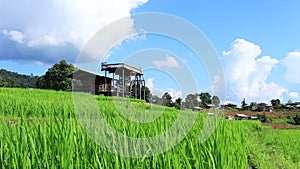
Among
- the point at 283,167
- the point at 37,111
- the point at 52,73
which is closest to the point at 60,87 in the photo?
the point at 52,73

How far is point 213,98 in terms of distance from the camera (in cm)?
415

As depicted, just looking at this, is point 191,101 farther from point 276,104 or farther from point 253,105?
point 276,104

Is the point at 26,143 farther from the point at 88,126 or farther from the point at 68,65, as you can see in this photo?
the point at 68,65

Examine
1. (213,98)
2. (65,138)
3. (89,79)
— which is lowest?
(65,138)

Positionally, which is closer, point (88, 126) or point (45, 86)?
A: point (88, 126)

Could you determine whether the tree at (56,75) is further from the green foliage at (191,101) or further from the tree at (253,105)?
the green foliage at (191,101)

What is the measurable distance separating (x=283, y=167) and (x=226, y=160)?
4445 millimetres

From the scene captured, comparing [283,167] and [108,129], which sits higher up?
[108,129]

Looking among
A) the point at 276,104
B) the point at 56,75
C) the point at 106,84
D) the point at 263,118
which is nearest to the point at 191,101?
the point at 106,84

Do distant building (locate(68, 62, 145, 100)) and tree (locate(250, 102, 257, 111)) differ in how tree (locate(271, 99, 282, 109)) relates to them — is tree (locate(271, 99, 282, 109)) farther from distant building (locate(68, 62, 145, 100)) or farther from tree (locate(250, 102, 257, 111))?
distant building (locate(68, 62, 145, 100))

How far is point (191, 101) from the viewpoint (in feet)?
16.8

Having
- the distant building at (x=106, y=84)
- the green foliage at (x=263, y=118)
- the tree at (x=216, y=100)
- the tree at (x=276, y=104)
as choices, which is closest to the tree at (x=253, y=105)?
the tree at (x=276, y=104)

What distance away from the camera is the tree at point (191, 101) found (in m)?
4.68

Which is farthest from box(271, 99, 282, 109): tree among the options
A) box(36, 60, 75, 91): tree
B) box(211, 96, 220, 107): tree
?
box(211, 96, 220, 107): tree
